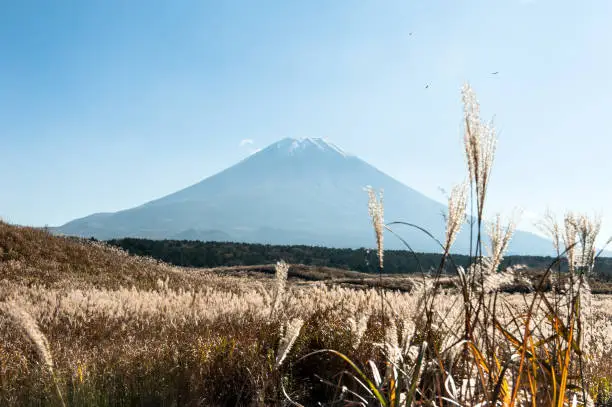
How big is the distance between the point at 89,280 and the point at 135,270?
185 inches

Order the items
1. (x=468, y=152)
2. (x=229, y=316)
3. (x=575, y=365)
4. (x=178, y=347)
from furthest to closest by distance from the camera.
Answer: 1. (x=229, y=316)
2. (x=178, y=347)
3. (x=575, y=365)
4. (x=468, y=152)

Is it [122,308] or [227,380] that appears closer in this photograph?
[227,380]

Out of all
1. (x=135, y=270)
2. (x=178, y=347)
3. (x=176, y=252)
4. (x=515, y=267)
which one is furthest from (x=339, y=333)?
(x=176, y=252)

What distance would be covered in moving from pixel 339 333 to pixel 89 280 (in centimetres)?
1422

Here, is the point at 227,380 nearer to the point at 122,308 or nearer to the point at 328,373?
the point at 328,373

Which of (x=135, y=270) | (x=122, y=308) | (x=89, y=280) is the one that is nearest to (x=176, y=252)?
(x=135, y=270)

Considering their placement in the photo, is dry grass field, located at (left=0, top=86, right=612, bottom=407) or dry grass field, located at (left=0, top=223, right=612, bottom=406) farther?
dry grass field, located at (left=0, top=223, right=612, bottom=406)

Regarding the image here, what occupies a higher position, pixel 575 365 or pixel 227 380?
pixel 575 365

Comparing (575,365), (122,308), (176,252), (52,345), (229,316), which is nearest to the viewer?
(575,365)

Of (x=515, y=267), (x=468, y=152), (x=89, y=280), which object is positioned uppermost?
(x=468, y=152)

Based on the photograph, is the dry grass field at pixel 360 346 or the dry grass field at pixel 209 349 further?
the dry grass field at pixel 209 349

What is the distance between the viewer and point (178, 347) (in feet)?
15.7

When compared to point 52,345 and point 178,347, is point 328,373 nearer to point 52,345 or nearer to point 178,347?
point 178,347

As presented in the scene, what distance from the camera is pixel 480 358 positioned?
8.49 ft
